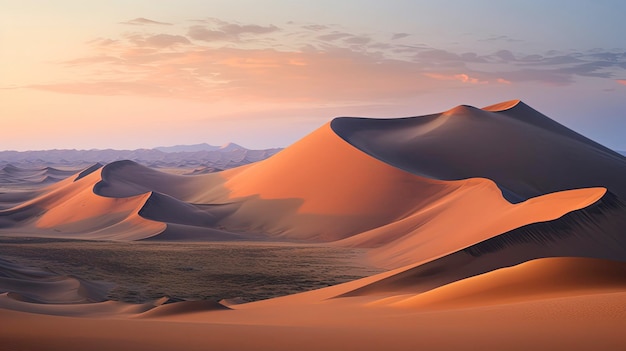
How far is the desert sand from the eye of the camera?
7.82 metres

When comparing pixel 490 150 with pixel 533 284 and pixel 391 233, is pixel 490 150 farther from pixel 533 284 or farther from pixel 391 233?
pixel 533 284

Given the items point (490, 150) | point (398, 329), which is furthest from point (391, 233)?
point (398, 329)

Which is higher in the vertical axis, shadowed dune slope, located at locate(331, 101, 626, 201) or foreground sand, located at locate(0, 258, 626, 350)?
shadowed dune slope, located at locate(331, 101, 626, 201)

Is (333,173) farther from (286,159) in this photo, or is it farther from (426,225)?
(426,225)

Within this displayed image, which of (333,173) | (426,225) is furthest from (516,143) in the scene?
(426,225)

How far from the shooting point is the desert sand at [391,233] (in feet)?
25.7

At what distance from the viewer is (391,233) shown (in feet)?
112

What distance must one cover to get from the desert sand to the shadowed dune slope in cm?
21

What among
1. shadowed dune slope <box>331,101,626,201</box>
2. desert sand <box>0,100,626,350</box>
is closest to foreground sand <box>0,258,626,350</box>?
desert sand <box>0,100,626,350</box>

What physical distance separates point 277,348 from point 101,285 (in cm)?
1590

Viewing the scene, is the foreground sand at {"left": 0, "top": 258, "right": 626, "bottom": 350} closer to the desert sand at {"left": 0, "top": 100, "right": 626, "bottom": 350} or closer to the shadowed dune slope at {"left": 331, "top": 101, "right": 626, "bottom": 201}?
the desert sand at {"left": 0, "top": 100, "right": 626, "bottom": 350}

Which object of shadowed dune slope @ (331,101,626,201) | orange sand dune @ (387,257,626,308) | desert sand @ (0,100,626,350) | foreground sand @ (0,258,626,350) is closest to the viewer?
foreground sand @ (0,258,626,350)

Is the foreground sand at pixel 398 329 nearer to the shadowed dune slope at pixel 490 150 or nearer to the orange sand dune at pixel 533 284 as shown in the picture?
A: the orange sand dune at pixel 533 284

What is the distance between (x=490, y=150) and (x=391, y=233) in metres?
23.7
